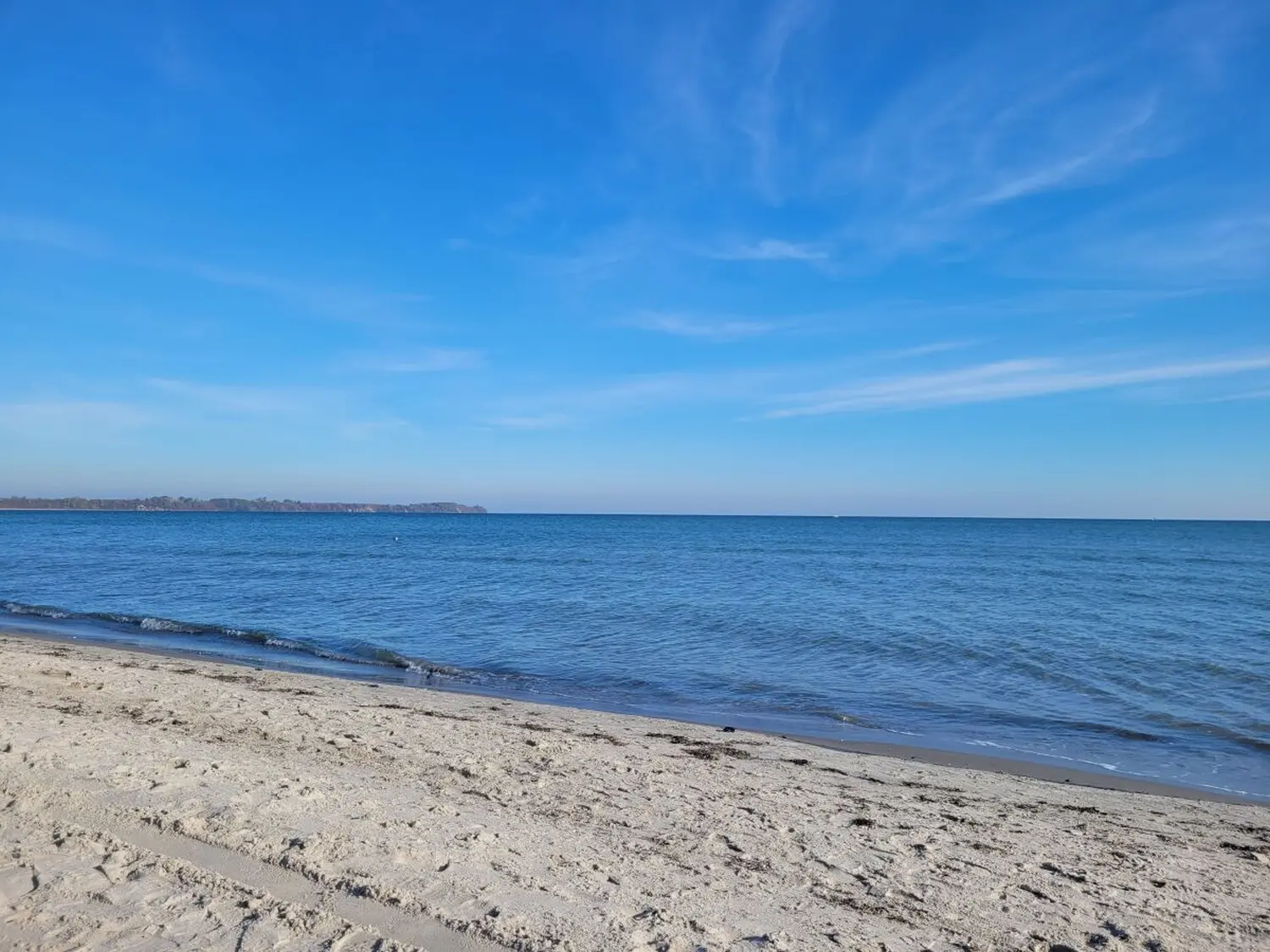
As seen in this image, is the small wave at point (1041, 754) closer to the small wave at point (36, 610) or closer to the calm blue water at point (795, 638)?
the calm blue water at point (795, 638)

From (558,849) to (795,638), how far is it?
15.3 m

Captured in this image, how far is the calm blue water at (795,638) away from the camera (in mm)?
12570

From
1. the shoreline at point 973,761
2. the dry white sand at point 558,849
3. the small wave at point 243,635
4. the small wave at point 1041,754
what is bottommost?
the small wave at point 243,635

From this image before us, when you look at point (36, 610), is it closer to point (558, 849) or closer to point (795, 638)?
point (795, 638)

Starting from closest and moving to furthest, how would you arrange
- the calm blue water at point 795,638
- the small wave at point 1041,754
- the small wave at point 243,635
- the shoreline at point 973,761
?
the shoreline at point 973,761
the small wave at point 1041,754
the calm blue water at point 795,638
the small wave at point 243,635

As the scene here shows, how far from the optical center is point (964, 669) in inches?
656

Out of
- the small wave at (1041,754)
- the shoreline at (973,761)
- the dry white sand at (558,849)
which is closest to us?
the dry white sand at (558,849)

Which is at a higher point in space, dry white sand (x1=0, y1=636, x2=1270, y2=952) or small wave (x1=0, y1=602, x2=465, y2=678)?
dry white sand (x1=0, y1=636, x2=1270, y2=952)

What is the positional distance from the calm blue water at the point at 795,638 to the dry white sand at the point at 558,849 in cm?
349

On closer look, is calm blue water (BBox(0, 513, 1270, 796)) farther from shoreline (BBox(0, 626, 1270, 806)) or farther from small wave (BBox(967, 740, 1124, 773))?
shoreline (BBox(0, 626, 1270, 806))

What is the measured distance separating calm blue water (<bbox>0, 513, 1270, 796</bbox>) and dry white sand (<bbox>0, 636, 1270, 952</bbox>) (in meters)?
3.49

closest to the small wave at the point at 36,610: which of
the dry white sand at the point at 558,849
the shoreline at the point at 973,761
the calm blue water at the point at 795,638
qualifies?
the calm blue water at the point at 795,638

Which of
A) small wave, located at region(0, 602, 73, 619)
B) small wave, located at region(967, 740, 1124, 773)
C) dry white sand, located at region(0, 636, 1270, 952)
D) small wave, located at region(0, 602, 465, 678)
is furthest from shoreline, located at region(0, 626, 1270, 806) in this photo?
small wave, located at region(0, 602, 73, 619)

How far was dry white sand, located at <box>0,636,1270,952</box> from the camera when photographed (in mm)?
4441
